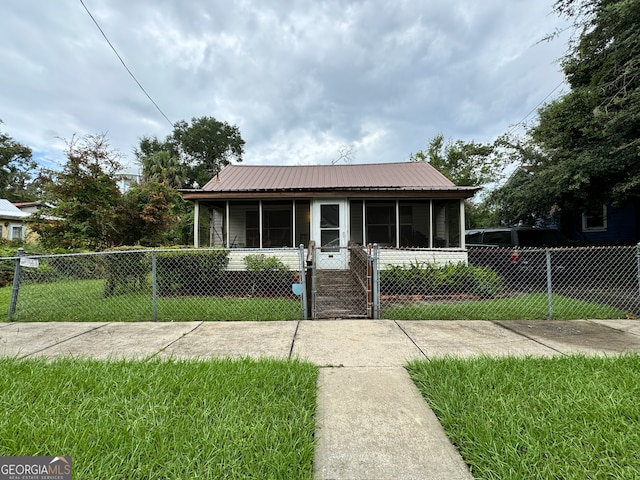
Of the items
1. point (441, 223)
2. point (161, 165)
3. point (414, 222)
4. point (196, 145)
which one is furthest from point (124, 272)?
point (196, 145)

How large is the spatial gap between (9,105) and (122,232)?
37.3 ft

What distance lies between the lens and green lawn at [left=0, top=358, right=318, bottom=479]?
61.8 inches

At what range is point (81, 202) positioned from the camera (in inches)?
317

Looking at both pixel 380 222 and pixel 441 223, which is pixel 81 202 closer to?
pixel 380 222

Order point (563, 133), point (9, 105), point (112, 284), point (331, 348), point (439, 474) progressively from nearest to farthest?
point (439, 474) < point (331, 348) < point (112, 284) < point (563, 133) < point (9, 105)

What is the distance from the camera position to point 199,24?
9125 mm

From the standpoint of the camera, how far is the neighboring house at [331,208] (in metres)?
8.77

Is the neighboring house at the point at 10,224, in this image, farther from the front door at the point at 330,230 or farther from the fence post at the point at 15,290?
the front door at the point at 330,230

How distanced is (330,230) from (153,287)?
5.63 metres

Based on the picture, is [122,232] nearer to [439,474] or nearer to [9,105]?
[439,474]

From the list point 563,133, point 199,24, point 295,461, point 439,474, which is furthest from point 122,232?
point 563,133

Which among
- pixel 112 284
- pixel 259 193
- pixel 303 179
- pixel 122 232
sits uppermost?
pixel 303 179

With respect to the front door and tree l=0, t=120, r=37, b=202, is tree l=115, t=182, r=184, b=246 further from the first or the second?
tree l=0, t=120, r=37, b=202

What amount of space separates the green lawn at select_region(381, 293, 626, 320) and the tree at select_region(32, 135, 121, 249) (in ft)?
27.8
